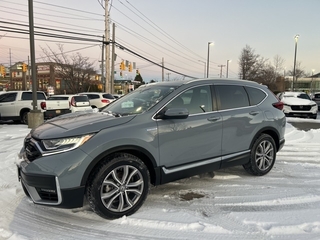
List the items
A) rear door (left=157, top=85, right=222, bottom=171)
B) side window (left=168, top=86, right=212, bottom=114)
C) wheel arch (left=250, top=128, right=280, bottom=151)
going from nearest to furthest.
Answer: rear door (left=157, top=85, right=222, bottom=171), side window (left=168, top=86, right=212, bottom=114), wheel arch (left=250, top=128, right=280, bottom=151)

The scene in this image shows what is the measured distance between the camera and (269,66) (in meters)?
49.7

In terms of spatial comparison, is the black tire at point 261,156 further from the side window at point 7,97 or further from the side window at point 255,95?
the side window at point 7,97

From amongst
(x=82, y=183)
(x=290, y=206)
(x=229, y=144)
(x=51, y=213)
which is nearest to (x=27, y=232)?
(x=51, y=213)

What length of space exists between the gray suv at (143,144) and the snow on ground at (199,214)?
0.29 metres

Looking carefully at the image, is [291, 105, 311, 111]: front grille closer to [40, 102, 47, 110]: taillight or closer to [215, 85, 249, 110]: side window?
[215, 85, 249, 110]: side window

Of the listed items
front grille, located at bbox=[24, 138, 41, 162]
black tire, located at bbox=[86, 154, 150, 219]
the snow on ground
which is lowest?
the snow on ground

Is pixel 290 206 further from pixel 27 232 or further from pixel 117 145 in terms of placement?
pixel 27 232

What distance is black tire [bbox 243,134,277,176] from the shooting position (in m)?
4.79

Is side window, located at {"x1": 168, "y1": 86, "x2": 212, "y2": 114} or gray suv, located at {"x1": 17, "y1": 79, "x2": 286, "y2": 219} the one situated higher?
side window, located at {"x1": 168, "y1": 86, "x2": 212, "y2": 114}

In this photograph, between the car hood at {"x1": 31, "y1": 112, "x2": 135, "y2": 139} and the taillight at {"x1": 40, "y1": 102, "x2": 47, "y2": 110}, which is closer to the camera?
the car hood at {"x1": 31, "y1": 112, "x2": 135, "y2": 139}

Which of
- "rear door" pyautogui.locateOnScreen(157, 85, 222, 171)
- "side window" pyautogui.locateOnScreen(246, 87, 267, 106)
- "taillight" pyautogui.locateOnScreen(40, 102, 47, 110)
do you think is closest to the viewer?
"rear door" pyautogui.locateOnScreen(157, 85, 222, 171)

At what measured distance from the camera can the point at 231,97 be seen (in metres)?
4.56

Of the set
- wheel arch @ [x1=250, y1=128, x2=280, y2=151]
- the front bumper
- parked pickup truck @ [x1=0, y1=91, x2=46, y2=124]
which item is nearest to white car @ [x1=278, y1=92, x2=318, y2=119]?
wheel arch @ [x1=250, y1=128, x2=280, y2=151]

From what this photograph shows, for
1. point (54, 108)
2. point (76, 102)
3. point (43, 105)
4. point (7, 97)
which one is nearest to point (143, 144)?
point (43, 105)
